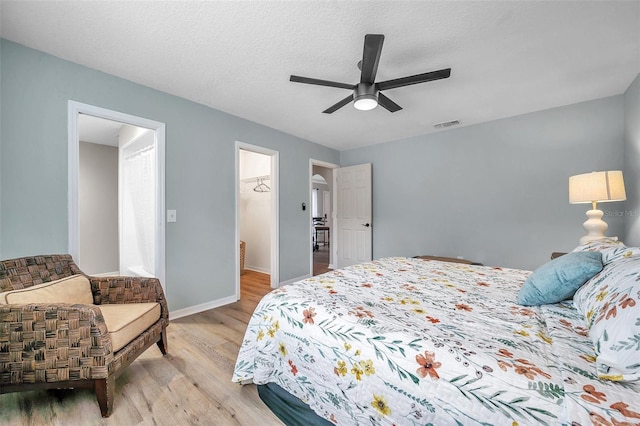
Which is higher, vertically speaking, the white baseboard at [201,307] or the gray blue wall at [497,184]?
the gray blue wall at [497,184]

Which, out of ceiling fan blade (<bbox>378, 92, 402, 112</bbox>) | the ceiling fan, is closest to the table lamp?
the ceiling fan

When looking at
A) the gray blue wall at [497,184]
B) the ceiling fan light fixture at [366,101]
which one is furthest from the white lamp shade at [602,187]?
the ceiling fan light fixture at [366,101]

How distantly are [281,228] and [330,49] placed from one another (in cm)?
255

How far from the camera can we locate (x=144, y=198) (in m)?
3.11

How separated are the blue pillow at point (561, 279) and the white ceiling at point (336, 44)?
61.1 inches

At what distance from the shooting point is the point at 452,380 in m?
0.83

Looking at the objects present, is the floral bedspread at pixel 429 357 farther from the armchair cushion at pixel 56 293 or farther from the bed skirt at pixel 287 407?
the armchair cushion at pixel 56 293

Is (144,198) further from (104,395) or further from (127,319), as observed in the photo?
(104,395)

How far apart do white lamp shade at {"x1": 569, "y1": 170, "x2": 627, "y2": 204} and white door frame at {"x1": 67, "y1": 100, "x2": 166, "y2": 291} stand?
406 centimetres

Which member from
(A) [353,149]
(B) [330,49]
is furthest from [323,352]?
(A) [353,149]

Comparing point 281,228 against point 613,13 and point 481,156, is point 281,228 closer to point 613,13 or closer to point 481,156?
point 481,156

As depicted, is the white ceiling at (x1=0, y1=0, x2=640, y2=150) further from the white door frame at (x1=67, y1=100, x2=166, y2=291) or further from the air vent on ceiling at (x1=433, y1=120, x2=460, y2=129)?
the air vent on ceiling at (x1=433, y1=120, x2=460, y2=129)

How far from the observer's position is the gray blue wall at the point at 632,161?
7.82 ft

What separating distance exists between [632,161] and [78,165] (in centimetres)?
514
